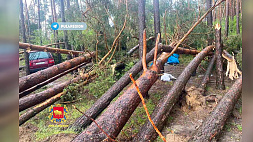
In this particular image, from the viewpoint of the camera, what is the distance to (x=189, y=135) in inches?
60.3

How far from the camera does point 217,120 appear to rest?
154 centimetres

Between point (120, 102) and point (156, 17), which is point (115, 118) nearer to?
→ point (120, 102)

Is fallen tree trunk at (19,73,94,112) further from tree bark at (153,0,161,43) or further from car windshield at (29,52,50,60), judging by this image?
tree bark at (153,0,161,43)

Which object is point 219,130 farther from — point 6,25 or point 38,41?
point 38,41

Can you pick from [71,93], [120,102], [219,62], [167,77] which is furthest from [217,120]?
[71,93]

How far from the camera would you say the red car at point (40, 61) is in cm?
179

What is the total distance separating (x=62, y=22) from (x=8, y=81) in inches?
46.2

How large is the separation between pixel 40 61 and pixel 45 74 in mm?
182

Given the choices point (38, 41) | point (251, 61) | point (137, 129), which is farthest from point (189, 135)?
point (38, 41)

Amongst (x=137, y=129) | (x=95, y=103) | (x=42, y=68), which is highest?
(x=42, y=68)

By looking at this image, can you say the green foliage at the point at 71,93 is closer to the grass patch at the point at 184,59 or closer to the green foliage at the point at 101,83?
the green foliage at the point at 101,83

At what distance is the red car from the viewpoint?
1.79 m

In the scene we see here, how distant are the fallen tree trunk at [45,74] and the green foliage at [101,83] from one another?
356mm

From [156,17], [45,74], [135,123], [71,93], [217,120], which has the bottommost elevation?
[135,123]
